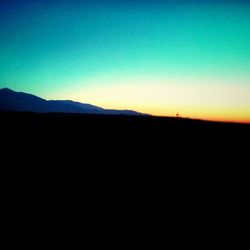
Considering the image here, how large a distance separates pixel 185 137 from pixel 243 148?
215cm

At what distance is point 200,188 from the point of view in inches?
248

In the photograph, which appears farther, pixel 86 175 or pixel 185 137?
pixel 185 137

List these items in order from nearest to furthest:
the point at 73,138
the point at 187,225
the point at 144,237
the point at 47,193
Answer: the point at 144,237 → the point at 187,225 → the point at 47,193 → the point at 73,138

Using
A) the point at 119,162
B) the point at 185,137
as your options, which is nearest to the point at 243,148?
the point at 185,137

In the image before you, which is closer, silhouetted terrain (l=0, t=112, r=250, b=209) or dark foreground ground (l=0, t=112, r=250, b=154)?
silhouetted terrain (l=0, t=112, r=250, b=209)

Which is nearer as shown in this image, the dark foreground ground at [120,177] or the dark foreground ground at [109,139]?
the dark foreground ground at [120,177]

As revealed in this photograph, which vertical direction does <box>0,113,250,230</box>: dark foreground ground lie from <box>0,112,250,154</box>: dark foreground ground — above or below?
below

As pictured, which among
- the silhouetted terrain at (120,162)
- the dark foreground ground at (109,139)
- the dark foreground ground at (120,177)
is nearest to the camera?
the dark foreground ground at (120,177)

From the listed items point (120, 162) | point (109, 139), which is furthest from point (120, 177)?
point (109, 139)

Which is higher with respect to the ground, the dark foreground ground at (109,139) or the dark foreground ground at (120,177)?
the dark foreground ground at (109,139)

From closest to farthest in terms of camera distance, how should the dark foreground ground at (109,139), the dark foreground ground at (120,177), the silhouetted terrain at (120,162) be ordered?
the dark foreground ground at (120,177)
the silhouetted terrain at (120,162)
the dark foreground ground at (109,139)

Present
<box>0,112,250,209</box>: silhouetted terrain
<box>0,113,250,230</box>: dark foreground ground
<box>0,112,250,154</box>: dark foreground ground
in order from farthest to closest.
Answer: <box>0,112,250,154</box>: dark foreground ground
<box>0,112,250,209</box>: silhouetted terrain
<box>0,113,250,230</box>: dark foreground ground

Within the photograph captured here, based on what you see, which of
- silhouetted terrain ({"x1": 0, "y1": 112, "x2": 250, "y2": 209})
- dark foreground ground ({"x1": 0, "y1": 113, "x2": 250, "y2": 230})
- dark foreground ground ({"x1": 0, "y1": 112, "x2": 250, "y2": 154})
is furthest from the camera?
dark foreground ground ({"x1": 0, "y1": 112, "x2": 250, "y2": 154})

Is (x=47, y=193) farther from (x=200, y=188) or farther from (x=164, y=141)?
(x=164, y=141)
